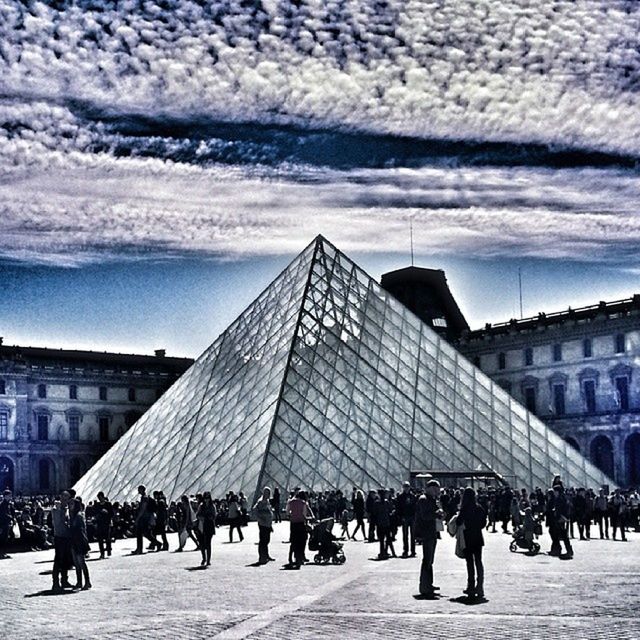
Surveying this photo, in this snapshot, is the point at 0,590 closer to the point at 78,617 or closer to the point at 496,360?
the point at 78,617

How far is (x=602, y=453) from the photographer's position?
63625 millimetres

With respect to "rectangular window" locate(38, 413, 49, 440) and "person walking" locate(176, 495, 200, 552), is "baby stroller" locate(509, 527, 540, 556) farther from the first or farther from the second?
"rectangular window" locate(38, 413, 49, 440)

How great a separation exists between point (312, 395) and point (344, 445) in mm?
2107

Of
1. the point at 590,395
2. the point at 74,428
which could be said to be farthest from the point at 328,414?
the point at 74,428

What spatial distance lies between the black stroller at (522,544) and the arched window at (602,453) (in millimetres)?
44628

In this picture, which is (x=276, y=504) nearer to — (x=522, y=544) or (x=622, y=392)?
(x=522, y=544)

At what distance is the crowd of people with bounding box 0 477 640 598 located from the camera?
13273 mm

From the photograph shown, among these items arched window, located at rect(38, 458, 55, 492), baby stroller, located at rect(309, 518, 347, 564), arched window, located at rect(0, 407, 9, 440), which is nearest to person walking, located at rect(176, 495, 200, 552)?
baby stroller, located at rect(309, 518, 347, 564)

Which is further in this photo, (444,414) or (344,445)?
(444,414)

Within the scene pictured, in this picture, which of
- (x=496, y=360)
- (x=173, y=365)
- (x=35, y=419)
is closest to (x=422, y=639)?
(x=496, y=360)

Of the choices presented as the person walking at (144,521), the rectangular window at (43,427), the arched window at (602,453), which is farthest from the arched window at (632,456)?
the person walking at (144,521)

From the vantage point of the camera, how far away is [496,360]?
70.4 m

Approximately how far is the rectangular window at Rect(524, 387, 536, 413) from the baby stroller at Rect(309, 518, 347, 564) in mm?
50893

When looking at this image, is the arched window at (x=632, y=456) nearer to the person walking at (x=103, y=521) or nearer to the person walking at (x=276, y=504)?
the person walking at (x=276, y=504)
